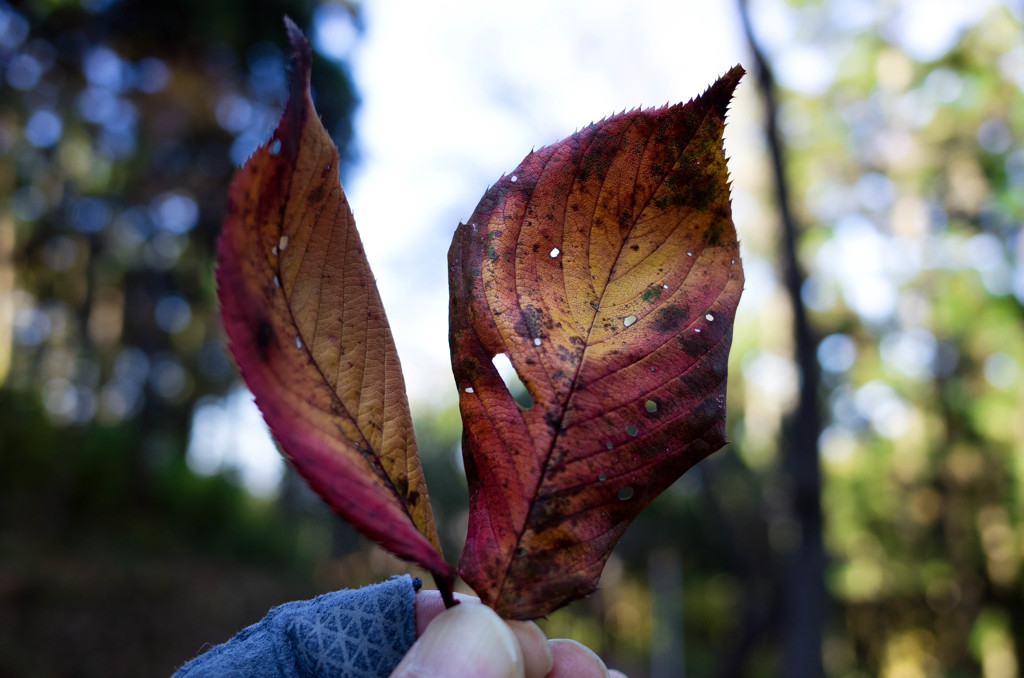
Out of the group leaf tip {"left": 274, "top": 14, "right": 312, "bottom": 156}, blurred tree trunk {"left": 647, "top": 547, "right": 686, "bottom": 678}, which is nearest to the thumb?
leaf tip {"left": 274, "top": 14, "right": 312, "bottom": 156}

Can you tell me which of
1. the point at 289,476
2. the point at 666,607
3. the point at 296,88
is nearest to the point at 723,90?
the point at 296,88

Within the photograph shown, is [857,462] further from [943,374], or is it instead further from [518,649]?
[518,649]

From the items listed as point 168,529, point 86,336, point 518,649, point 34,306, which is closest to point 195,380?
point 86,336

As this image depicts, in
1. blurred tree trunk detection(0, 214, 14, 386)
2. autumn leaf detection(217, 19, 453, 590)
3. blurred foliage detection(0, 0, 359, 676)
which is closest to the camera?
autumn leaf detection(217, 19, 453, 590)

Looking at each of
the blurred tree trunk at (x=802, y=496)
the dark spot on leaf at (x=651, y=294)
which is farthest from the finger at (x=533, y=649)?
the blurred tree trunk at (x=802, y=496)

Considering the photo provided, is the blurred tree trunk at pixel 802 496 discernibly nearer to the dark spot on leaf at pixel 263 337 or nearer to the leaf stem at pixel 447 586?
the leaf stem at pixel 447 586

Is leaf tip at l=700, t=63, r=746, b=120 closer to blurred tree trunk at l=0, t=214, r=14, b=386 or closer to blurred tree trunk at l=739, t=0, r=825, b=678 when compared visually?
blurred tree trunk at l=739, t=0, r=825, b=678
